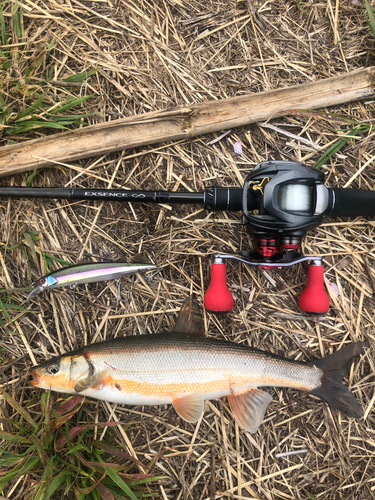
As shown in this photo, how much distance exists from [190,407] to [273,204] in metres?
1.65

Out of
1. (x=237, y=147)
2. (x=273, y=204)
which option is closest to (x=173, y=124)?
(x=237, y=147)

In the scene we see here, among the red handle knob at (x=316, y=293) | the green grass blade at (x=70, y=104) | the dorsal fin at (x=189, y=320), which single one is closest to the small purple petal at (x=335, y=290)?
the red handle knob at (x=316, y=293)

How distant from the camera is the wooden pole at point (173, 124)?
8.82 feet

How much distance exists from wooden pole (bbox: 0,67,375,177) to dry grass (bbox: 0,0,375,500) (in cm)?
13

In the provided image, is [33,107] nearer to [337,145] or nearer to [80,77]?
[80,77]

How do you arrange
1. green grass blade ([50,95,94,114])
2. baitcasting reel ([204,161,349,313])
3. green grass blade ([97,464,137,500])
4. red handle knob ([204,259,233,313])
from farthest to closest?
green grass blade ([50,95,94,114])
red handle knob ([204,259,233,313])
green grass blade ([97,464,137,500])
baitcasting reel ([204,161,349,313])

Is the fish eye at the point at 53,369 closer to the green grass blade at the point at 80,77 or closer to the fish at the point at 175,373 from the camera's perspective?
the fish at the point at 175,373

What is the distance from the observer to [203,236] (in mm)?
2811

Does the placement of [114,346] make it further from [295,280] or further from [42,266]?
[295,280]

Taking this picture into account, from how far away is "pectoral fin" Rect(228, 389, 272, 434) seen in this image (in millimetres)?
2488

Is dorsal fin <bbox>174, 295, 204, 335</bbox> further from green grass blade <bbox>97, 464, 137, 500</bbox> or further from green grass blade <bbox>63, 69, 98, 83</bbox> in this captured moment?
green grass blade <bbox>63, 69, 98, 83</bbox>

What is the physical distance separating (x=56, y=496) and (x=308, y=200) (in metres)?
3.16

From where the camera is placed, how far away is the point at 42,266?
9.16ft

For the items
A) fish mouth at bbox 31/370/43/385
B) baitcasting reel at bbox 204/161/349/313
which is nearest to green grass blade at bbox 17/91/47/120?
baitcasting reel at bbox 204/161/349/313
